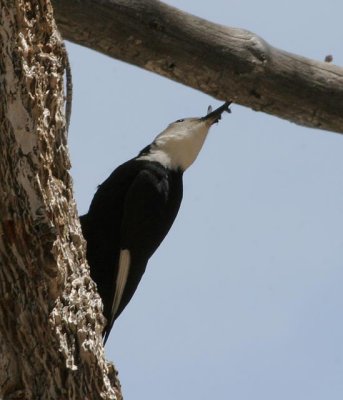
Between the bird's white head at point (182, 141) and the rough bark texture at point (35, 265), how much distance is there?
6.07ft

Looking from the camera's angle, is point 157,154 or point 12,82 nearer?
point 12,82

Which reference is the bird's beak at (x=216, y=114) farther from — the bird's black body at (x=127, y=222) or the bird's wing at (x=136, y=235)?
the bird's wing at (x=136, y=235)

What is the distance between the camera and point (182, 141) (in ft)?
14.0

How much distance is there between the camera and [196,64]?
3.59 meters

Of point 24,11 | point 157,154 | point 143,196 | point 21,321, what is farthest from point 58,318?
point 157,154

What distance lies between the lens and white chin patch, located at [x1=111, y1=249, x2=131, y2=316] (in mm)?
3615

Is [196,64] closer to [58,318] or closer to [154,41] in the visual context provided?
[154,41]

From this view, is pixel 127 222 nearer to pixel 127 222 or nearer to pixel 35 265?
pixel 127 222

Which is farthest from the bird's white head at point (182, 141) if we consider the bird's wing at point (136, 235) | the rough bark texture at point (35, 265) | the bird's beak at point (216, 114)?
the rough bark texture at point (35, 265)

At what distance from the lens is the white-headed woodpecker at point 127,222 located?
12.0ft

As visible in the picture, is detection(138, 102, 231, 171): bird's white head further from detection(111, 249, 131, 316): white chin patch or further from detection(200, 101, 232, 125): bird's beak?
detection(111, 249, 131, 316): white chin patch

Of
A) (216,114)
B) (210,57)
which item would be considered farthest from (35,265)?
(216,114)

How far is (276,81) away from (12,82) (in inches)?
66.5

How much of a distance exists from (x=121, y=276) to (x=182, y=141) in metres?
0.85
